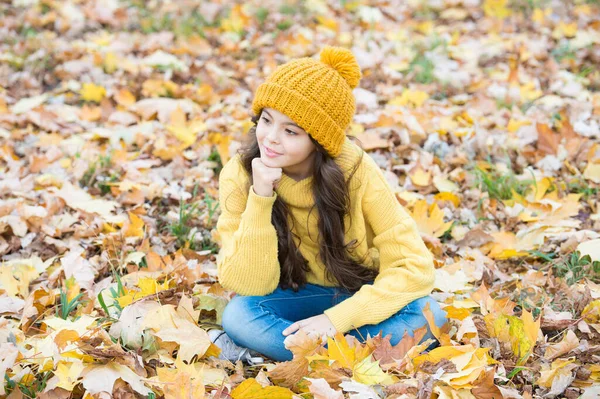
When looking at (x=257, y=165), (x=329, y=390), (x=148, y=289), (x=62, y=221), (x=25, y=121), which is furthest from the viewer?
(x=25, y=121)

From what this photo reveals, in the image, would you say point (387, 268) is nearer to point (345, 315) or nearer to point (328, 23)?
point (345, 315)

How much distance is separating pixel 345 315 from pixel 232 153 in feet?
4.77

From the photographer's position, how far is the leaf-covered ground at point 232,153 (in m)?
1.93

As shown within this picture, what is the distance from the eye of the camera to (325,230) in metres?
2.25

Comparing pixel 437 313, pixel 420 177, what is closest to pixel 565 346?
pixel 437 313

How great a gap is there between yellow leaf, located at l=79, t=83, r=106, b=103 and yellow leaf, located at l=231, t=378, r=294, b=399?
2814 mm

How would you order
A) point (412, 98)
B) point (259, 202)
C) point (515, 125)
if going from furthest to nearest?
1. point (412, 98)
2. point (515, 125)
3. point (259, 202)

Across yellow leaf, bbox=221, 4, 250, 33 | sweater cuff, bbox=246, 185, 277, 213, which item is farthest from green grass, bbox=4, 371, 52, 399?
yellow leaf, bbox=221, 4, 250, 33

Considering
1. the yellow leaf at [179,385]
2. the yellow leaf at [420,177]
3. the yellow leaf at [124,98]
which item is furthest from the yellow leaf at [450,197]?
the yellow leaf at [124,98]

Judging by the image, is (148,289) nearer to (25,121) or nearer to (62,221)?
(62,221)

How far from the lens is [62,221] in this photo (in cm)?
280

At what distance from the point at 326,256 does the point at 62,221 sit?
1268mm

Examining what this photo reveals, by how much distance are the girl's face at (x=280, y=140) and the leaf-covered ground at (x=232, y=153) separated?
0.60 m

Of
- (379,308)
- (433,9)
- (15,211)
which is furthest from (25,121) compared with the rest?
(433,9)
